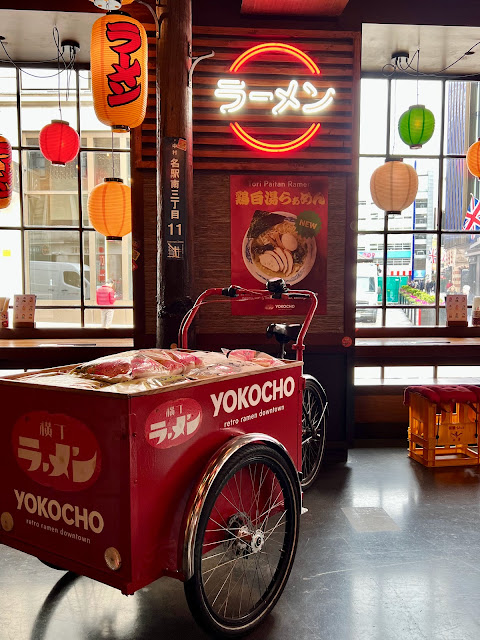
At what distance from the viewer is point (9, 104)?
7.11 m

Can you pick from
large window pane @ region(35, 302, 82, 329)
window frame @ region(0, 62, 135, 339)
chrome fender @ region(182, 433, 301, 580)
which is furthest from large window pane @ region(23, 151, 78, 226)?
chrome fender @ region(182, 433, 301, 580)

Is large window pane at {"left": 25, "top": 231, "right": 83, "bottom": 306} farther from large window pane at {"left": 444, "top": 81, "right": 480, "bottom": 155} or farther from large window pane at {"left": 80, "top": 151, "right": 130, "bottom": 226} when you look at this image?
large window pane at {"left": 444, "top": 81, "right": 480, "bottom": 155}

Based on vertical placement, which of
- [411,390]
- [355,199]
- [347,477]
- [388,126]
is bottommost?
[347,477]

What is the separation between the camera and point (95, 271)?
7324 millimetres

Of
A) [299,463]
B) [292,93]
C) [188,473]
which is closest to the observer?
→ [188,473]

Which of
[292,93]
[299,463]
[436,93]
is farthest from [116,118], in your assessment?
[436,93]

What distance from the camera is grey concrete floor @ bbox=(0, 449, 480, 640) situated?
85.7 inches

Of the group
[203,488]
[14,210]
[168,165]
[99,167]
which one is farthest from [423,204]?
[203,488]

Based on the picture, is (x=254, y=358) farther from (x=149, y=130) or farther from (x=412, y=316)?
(x=412, y=316)

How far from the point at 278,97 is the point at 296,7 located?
682 millimetres

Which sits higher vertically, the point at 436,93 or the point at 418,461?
the point at 436,93

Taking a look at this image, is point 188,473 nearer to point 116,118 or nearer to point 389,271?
point 116,118

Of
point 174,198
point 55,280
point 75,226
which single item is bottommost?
point 55,280

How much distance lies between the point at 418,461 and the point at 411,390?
23.0 inches
